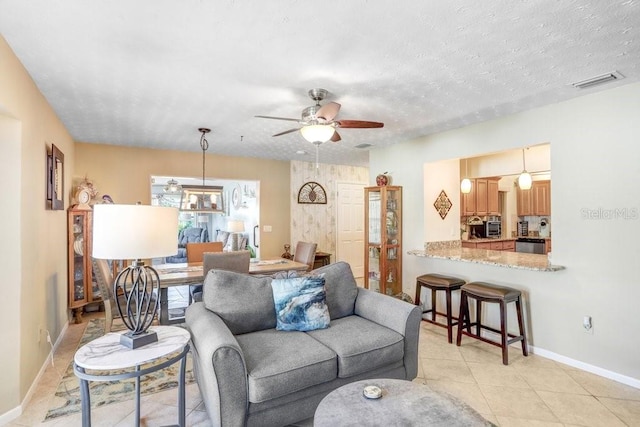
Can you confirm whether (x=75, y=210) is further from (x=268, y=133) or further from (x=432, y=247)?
(x=432, y=247)

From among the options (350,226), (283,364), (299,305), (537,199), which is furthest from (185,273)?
(537,199)

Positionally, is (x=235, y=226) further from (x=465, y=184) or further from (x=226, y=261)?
(x=465, y=184)

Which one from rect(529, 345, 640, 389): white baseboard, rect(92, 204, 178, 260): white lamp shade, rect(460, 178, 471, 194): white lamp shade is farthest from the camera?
rect(460, 178, 471, 194): white lamp shade

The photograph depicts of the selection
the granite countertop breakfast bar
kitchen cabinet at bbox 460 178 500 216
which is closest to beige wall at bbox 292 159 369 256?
kitchen cabinet at bbox 460 178 500 216

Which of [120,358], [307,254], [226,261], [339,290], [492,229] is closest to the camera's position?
[120,358]

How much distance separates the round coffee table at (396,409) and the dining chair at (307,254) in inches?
114

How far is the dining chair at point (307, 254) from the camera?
15.5ft

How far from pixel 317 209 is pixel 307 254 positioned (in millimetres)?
2230

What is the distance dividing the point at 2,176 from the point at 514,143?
4.47 m

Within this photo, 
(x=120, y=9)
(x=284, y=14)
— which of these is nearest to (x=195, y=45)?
(x=120, y=9)

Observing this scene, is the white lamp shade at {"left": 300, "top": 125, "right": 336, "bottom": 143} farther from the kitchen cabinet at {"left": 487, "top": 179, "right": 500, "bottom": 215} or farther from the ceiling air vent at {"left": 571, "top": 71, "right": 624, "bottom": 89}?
the kitchen cabinet at {"left": 487, "top": 179, "right": 500, "bottom": 215}

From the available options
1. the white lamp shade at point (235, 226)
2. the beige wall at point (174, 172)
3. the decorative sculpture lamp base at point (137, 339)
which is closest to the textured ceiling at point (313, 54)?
the beige wall at point (174, 172)

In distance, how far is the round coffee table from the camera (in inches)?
59.2

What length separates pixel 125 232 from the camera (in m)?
1.87
